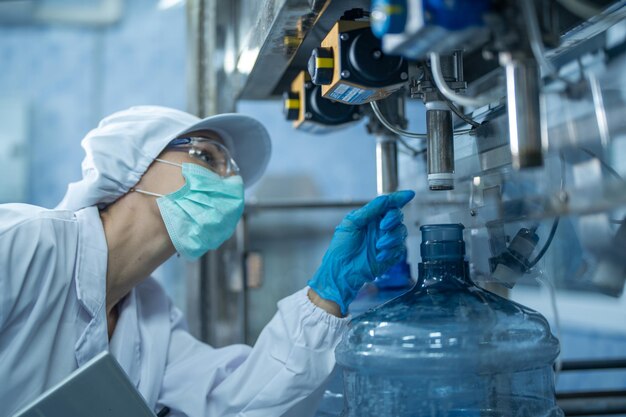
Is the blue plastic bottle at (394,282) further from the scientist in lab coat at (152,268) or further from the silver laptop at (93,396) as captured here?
the silver laptop at (93,396)

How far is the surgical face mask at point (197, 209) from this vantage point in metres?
1.30

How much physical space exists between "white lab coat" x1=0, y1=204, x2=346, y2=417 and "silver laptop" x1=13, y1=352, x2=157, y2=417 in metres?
0.34

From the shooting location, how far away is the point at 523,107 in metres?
0.61

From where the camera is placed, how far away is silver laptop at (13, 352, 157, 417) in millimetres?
819

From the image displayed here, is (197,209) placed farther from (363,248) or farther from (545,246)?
(545,246)

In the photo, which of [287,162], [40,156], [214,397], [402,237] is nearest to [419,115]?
[287,162]

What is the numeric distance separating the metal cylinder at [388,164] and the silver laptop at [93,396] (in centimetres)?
67

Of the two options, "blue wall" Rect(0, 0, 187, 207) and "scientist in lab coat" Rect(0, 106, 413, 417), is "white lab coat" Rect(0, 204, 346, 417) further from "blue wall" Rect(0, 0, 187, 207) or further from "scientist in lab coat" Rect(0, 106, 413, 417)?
"blue wall" Rect(0, 0, 187, 207)

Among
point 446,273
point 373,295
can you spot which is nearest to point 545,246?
point 446,273

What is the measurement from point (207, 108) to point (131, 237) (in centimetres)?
67

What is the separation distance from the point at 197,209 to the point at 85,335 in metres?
0.34

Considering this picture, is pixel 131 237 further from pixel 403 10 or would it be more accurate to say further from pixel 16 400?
pixel 403 10

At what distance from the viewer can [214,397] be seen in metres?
1.32

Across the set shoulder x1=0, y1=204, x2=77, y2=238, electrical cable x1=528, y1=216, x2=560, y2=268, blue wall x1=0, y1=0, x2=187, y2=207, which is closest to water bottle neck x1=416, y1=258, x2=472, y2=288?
electrical cable x1=528, y1=216, x2=560, y2=268
